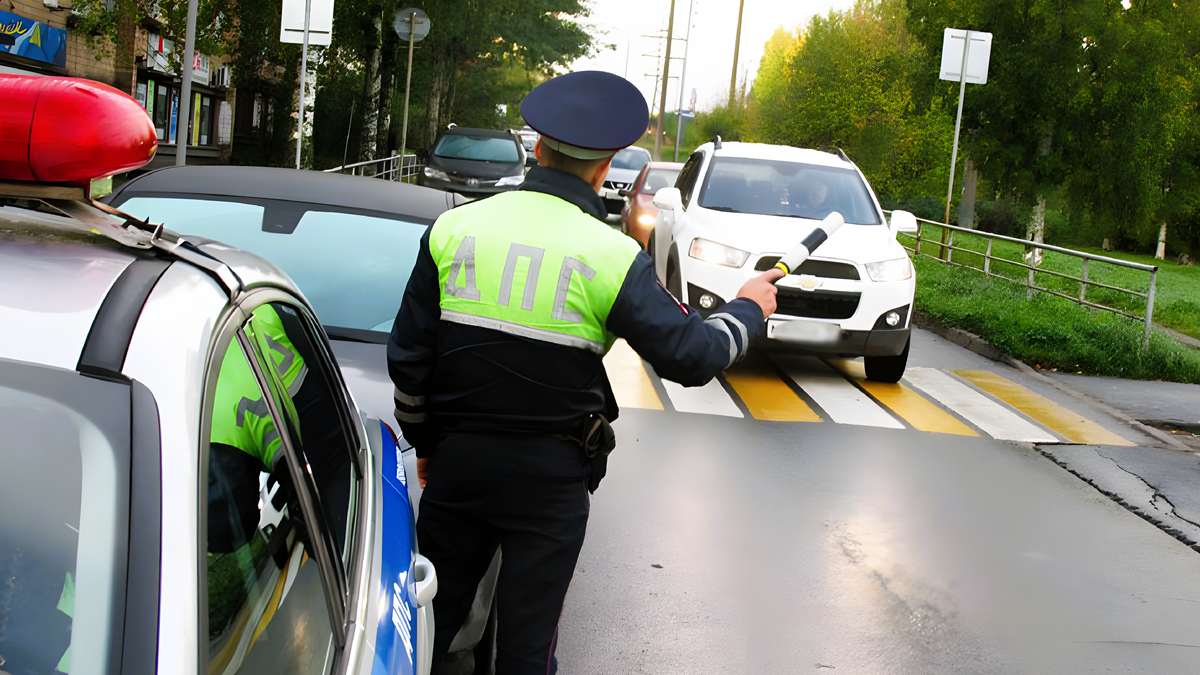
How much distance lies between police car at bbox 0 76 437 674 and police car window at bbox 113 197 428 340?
2.26 m

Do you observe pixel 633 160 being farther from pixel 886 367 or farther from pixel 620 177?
pixel 886 367

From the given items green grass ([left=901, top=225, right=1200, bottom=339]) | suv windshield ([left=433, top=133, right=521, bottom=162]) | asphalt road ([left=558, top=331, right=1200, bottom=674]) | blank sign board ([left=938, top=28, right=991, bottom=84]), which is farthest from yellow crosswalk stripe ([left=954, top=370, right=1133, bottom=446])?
suv windshield ([left=433, top=133, right=521, bottom=162])

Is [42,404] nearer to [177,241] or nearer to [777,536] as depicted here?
[177,241]

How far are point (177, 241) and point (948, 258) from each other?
57.7 ft

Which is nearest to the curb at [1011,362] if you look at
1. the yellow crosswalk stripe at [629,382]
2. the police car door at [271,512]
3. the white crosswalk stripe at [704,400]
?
the white crosswalk stripe at [704,400]

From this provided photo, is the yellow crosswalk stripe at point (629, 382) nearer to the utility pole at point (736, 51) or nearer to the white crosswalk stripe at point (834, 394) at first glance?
the white crosswalk stripe at point (834, 394)

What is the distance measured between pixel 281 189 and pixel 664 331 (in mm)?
2605

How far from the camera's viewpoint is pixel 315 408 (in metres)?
2.20

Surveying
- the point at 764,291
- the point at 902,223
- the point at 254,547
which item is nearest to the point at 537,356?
the point at 764,291

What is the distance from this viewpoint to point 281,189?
15.2 feet

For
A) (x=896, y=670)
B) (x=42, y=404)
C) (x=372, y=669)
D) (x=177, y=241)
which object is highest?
(x=177, y=241)

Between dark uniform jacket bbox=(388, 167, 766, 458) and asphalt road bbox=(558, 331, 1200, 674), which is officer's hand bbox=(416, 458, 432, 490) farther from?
asphalt road bbox=(558, 331, 1200, 674)

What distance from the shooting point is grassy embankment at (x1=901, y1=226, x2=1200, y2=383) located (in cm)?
1127

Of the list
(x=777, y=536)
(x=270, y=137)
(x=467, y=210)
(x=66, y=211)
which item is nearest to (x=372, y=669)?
(x=66, y=211)
